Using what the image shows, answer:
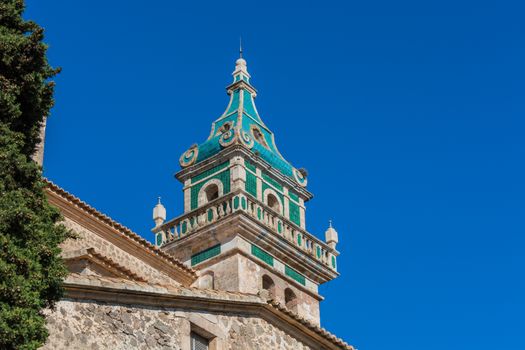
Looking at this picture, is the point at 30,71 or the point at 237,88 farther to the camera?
the point at 237,88

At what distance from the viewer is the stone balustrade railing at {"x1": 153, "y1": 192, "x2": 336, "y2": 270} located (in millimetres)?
37219

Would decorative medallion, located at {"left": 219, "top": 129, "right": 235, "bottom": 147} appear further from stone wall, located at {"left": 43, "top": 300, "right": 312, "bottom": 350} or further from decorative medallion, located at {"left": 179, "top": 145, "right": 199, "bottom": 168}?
stone wall, located at {"left": 43, "top": 300, "right": 312, "bottom": 350}

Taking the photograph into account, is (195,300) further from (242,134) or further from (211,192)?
(242,134)

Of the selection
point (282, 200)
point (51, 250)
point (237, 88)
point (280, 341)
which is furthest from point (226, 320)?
point (237, 88)

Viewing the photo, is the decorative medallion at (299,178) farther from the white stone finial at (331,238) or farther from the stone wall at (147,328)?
the stone wall at (147,328)

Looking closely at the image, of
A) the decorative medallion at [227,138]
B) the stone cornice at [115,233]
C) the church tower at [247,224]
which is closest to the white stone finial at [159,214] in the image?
the church tower at [247,224]

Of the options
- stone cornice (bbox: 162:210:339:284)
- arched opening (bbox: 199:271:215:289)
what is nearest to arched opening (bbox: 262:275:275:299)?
stone cornice (bbox: 162:210:339:284)

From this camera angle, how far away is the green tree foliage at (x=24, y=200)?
13.5 m

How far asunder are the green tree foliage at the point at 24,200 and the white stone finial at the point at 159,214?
22.7 meters

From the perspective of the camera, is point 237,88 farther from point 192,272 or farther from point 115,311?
point 115,311

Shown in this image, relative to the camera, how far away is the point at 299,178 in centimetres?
4181

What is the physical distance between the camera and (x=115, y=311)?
16391 millimetres

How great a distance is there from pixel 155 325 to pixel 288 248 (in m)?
21.1

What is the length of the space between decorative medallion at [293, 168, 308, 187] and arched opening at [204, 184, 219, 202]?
11.3 feet
